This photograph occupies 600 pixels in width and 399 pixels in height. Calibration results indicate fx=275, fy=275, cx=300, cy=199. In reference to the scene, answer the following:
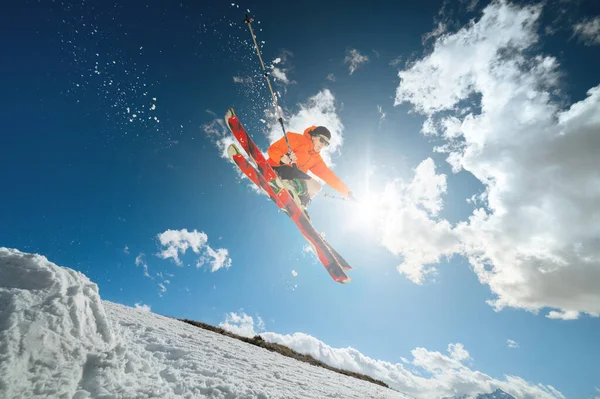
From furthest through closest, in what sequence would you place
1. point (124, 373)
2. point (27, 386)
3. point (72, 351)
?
1. point (124, 373)
2. point (72, 351)
3. point (27, 386)

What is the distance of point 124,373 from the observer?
319 centimetres

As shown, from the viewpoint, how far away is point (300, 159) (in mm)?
16188

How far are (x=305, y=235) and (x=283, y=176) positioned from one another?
143 inches

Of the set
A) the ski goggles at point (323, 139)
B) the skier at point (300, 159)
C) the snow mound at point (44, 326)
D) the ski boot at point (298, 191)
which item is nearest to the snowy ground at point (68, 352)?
the snow mound at point (44, 326)

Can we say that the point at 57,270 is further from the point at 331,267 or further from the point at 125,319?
the point at 331,267

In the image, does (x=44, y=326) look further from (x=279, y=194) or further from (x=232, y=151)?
(x=232, y=151)

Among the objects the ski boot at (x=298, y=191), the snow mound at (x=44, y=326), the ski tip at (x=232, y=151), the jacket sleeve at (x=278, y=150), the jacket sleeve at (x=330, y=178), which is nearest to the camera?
the snow mound at (x=44, y=326)

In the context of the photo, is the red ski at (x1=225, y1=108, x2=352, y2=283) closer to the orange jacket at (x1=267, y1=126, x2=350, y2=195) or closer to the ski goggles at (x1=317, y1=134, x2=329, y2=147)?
the orange jacket at (x1=267, y1=126, x2=350, y2=195)

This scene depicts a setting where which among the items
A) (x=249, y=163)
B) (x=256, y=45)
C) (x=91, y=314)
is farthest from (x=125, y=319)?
(x=256, y=45)

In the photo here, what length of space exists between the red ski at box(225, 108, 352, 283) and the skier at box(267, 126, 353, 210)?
66 cm

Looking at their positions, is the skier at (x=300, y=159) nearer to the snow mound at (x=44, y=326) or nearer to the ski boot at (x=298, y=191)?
the ski boot at (x=298, y=191)

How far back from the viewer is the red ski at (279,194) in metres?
15.0

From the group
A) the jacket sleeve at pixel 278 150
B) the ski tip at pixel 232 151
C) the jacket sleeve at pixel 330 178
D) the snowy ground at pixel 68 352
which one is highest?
the jacket sleeve at pixel 330 178

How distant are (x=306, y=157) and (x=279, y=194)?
9.30ft
